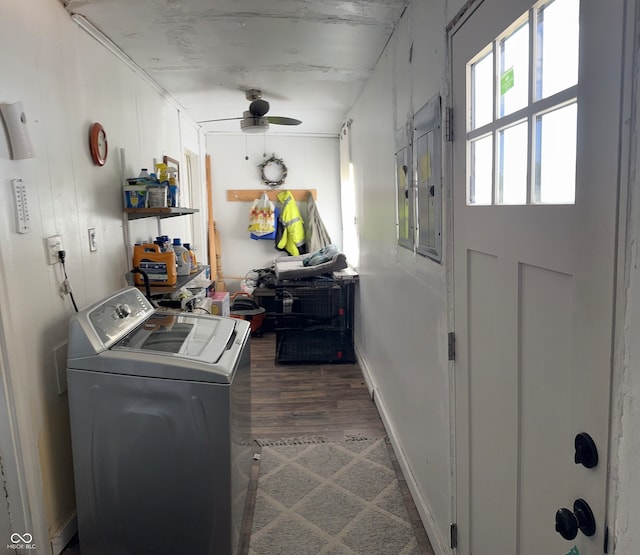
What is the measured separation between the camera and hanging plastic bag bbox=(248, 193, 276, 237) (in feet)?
18.4

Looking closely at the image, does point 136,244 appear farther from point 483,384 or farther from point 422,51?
point 483,384

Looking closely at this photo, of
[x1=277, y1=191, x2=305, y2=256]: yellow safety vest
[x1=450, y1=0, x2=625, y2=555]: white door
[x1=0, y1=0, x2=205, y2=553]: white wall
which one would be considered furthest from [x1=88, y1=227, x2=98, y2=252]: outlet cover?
[x1=277, y1=191, x2=305, y2=256]: yellow safety vest

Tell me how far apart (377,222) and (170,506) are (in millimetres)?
2111

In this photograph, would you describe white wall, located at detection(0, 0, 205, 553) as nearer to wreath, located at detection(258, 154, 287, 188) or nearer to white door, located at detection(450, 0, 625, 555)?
white door, located at detection(450, 0, 625, 555)

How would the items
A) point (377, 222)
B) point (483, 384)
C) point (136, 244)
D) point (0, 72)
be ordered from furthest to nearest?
point (377, 222) → point (136, 244) → point (0, 72) → point (483, 384)

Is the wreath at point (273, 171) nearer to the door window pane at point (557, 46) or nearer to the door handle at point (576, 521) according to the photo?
the door window pane at point (557, 46)

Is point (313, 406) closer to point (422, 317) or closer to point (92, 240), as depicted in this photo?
point (422, 317)

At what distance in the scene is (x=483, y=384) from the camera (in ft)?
4.67

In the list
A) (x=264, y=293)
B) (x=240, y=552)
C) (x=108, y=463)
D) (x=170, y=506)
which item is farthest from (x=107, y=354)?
(x=264, y=293)

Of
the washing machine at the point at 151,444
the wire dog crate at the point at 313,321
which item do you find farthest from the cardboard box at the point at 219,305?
the washing machine at the point at 151,444

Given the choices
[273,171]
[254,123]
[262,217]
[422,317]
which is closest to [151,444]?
[422,317]

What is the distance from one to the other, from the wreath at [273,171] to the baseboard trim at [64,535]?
4.33 metres

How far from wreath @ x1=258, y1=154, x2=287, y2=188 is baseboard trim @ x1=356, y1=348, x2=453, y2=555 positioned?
2.95 m

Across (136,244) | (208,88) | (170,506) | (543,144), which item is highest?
(208,88)
